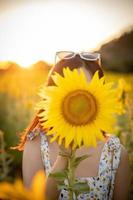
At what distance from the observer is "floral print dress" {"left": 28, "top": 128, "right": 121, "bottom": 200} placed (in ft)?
2.88

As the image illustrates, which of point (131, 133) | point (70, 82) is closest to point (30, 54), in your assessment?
point (131, 133)

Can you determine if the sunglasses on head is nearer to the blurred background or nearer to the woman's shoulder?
the woman's shoulder

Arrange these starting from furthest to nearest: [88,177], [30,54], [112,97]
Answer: [30,54] → [88,177] → [112,97]

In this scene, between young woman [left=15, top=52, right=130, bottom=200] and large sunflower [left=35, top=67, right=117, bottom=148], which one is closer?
large sunflower [left=35, top=67, right=117, bottom=148]

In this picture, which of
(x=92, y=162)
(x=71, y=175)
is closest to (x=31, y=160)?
(x=92, y=162)

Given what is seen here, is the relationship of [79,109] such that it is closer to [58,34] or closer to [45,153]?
[45,153]

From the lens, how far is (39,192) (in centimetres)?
28

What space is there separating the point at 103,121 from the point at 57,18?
1.02 m

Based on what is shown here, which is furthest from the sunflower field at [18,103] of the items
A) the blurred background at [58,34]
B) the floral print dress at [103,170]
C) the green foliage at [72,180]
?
the green foliage at [72,180]

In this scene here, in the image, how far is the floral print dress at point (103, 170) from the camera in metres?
0.88

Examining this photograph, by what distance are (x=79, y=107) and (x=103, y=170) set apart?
0.48 m

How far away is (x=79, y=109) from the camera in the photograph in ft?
1.45

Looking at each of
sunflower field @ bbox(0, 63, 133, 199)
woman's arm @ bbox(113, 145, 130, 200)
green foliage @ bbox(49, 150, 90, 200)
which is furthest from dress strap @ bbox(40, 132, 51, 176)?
sunflower field @ bbox(0, 63, 133, 199)

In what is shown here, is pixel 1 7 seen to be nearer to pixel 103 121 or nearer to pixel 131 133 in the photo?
pixel 131 133
